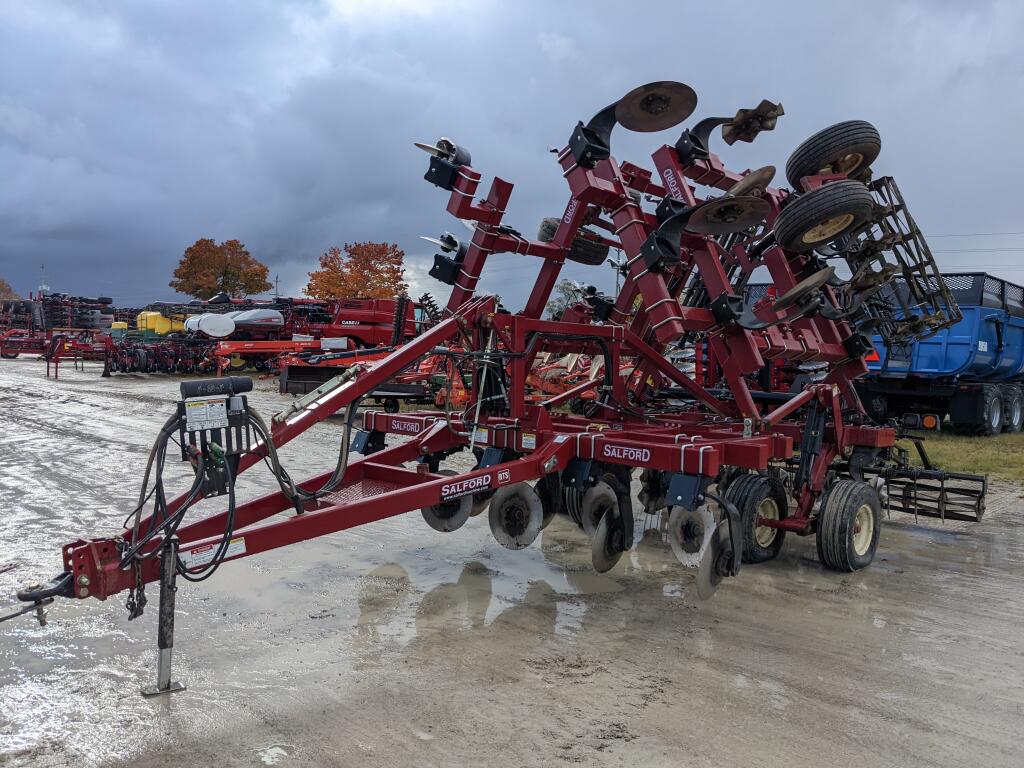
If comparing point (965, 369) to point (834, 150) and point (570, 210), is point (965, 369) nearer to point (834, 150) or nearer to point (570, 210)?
point (834, 150)

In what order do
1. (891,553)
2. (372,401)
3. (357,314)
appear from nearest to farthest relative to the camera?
(891,553), (372,401), (357,314)

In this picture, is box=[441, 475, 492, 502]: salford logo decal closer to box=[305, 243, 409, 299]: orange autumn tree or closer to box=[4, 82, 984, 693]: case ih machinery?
box=[4, 82, 984, 693]: case ih machinery

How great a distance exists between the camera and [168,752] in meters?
3.30

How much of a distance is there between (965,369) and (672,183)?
10562mm

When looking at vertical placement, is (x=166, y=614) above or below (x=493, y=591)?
above

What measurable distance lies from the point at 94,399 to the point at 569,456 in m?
17.3

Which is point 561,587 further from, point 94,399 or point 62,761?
point 94,399

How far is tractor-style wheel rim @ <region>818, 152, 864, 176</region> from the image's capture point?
6957mm

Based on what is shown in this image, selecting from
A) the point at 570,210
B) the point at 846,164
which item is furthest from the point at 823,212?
the point at 570,210

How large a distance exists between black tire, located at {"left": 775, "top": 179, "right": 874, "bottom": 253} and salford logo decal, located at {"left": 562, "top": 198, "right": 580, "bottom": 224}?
5.11 ft

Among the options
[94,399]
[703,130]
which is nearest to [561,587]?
[703,130]

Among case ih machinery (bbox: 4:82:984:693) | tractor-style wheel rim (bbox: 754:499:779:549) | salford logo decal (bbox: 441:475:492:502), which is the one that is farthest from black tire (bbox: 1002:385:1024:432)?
salford logo decal (bbox: 441:475:492:502)

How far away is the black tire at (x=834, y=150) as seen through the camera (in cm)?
670

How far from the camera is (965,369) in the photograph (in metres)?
14.7
